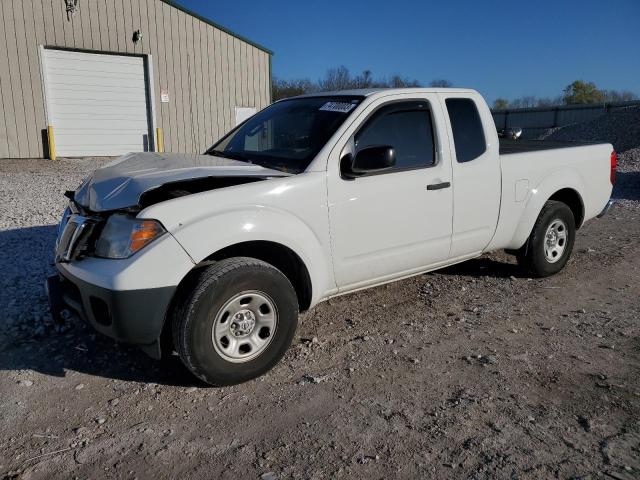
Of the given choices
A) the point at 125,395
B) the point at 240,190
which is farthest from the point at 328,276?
the point at 125,395

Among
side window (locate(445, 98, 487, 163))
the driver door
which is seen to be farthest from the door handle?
side window (locate(445, 98, 487, 163))

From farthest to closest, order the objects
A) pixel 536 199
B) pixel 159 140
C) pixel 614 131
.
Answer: pixel 614 131 → pixel 159 140 → pixel 536 199

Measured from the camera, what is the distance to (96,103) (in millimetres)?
Answer: 16297

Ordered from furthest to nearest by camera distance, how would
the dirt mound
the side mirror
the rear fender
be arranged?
the dirt mound
the rear fender
the side mirror

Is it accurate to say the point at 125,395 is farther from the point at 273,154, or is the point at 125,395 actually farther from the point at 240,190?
the point at 273,154

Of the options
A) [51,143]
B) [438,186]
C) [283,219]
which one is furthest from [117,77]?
[283,219]

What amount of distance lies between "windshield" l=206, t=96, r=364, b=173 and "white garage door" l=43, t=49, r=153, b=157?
12973 millimetres

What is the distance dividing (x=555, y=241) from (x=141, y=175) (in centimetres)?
425

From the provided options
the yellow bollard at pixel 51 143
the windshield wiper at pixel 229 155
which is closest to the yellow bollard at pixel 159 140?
the yellow bollard at pixel 51 143

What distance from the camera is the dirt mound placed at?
18781 millimetres

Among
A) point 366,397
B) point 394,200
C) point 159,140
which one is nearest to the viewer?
point 366,397

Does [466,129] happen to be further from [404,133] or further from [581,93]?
[581,93]

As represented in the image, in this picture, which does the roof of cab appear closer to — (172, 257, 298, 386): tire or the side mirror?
the side mirror

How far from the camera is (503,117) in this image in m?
36.4
